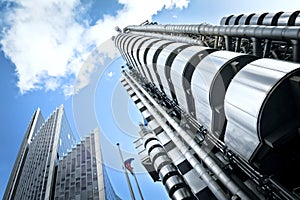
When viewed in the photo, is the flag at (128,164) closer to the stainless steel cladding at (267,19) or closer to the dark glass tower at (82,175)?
the stainless steel cladding at (267,19)

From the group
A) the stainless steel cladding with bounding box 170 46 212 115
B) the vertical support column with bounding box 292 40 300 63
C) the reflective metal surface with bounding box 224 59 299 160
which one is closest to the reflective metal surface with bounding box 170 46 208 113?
the stainless steel cladding with bounding box 170 46 212 115

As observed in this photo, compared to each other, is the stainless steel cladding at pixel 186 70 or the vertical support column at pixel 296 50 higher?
the stainless steel cladding at pixel 186 70

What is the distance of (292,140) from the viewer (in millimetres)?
8836

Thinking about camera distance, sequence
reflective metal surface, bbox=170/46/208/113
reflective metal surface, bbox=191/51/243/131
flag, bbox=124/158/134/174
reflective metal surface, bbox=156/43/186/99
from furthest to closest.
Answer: flag, bbox=124/158/134/174 < reflective metal surface, bbox=156/43/186/99 < reflective metal surface, bbox=170/46/208/113 < reflective metal surface, bbox=191/51/243/131

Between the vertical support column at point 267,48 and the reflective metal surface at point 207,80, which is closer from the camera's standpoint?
the reflective metal surface at point 207,80

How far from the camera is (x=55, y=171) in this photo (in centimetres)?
8662

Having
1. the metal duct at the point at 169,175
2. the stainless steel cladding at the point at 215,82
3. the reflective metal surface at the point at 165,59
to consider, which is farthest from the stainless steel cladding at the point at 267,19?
the metal duct at the point at 169,175

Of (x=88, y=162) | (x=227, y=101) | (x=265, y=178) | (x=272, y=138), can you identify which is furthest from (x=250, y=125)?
(x=88, y=162)

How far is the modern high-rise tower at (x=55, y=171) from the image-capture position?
7731 cm

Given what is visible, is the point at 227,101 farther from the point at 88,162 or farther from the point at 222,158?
the point at 88,162

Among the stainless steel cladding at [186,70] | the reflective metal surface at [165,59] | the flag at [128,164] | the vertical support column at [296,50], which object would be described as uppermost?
the flag at [128,164]

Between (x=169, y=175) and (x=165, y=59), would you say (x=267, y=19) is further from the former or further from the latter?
(x=169, y=175)

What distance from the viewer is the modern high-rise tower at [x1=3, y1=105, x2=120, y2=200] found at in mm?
77312

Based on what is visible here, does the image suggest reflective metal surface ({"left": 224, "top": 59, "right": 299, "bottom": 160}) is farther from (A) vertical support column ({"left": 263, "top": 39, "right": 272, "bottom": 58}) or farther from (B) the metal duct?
(B) the metal duct
